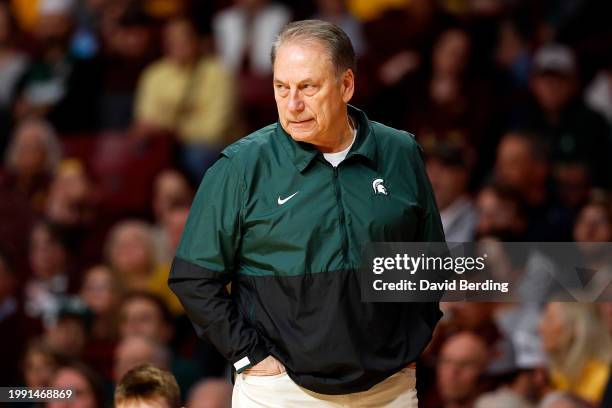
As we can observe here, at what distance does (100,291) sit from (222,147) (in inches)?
75.6

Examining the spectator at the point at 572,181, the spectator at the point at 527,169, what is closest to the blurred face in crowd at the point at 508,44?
the spectator at the point at 527,169

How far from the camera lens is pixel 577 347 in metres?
6.38

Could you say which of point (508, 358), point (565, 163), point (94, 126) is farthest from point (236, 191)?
point (94, 126)

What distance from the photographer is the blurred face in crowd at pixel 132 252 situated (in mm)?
8516

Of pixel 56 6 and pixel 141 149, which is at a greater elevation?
pixel 56 6

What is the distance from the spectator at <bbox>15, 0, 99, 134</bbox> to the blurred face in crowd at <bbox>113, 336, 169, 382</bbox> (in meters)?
3.59

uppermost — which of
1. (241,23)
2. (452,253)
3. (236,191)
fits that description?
(241,23)

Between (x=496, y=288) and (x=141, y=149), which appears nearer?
(x=496, y=288)

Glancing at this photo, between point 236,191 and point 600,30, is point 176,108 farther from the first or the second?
point 236,191

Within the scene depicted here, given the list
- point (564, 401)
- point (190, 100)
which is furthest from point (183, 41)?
point (564, 401)

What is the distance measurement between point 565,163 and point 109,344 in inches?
121

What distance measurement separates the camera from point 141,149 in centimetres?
979

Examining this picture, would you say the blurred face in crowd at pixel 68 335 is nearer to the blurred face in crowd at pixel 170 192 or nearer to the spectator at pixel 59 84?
the blurred face in crowd at pixel 170 192

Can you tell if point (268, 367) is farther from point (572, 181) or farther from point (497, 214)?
point (572, 181)
